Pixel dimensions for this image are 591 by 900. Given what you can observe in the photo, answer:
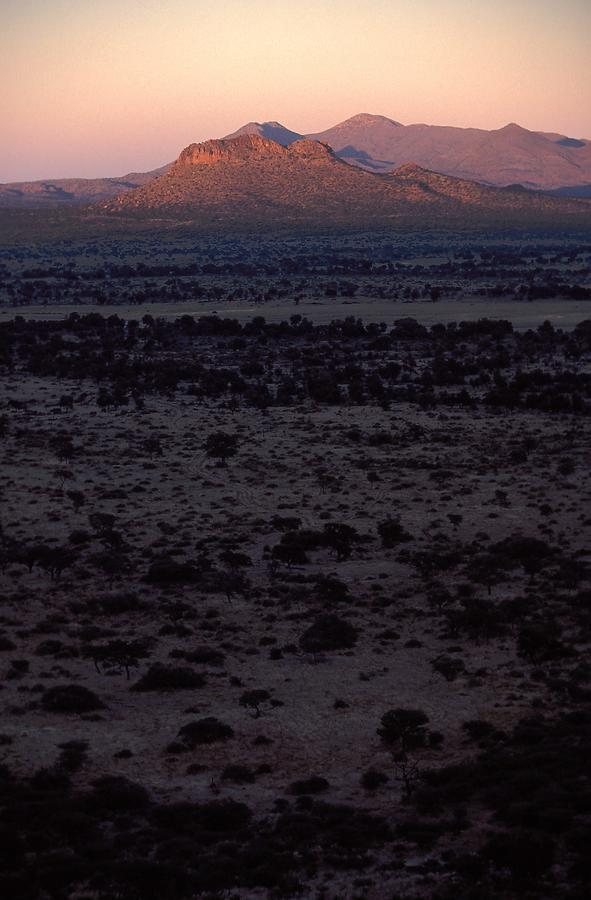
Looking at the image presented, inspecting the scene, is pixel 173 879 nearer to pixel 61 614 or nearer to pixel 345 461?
pixel 61 614

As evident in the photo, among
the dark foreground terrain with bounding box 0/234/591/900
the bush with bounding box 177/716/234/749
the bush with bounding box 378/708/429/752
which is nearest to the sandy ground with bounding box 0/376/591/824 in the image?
the dark foreground terrain with bounding box 0/234/591/900

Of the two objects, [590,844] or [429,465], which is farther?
[429,465]

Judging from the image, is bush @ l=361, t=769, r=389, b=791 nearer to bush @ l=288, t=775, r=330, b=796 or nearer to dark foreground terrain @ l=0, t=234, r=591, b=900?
dark foreground terrain @ l=0, t=234, r=591, b=900

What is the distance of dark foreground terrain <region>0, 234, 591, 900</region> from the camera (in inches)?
542

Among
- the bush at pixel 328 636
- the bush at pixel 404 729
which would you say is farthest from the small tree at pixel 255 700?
the bush at pixel 328 636

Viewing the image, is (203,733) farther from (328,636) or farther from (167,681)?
(328,636)

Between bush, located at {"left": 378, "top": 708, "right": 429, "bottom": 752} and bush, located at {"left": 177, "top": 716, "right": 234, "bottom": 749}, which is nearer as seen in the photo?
bush, located at {"left": 378, "top": 708, "right": 429, "bottom": 752}

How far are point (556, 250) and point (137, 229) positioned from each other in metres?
74.8

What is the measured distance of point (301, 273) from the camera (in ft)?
440

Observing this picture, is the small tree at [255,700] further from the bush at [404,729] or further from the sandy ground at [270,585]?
the bush at [404,729]

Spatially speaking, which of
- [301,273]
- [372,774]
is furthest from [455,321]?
[372,774]

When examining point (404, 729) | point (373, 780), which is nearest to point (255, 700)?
point (404, 729)

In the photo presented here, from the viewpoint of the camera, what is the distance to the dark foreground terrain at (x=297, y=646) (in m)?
13.8

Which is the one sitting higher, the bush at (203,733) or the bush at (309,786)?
the bush at (309,786)
